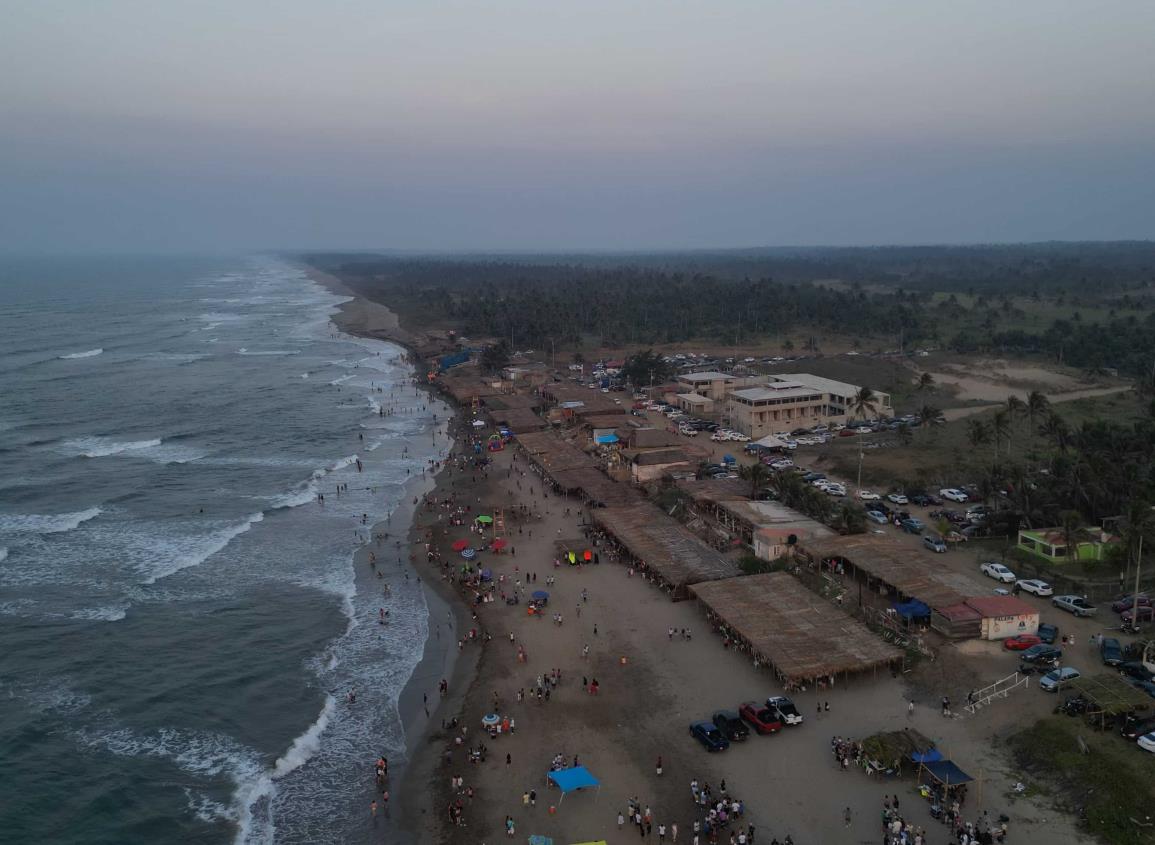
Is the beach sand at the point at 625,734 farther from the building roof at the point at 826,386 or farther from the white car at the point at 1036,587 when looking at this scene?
the building roof at the point at 826,386

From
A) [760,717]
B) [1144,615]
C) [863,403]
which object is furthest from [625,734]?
[863,403]

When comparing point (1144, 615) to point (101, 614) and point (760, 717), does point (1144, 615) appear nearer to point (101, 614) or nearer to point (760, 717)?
point (760, 717)

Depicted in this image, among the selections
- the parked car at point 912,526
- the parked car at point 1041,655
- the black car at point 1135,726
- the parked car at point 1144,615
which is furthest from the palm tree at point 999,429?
the black car at point 1135,726

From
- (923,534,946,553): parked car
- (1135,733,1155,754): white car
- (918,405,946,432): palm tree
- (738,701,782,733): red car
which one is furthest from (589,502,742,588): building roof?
(918,405,946,432): palm tree

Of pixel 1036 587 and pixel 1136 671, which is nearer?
pixel 1136 671

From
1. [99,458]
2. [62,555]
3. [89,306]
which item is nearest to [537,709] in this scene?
[62,555]

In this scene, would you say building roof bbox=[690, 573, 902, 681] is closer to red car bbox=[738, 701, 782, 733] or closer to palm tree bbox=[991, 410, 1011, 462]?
red car bbox=[738, 701, 782, 733]
